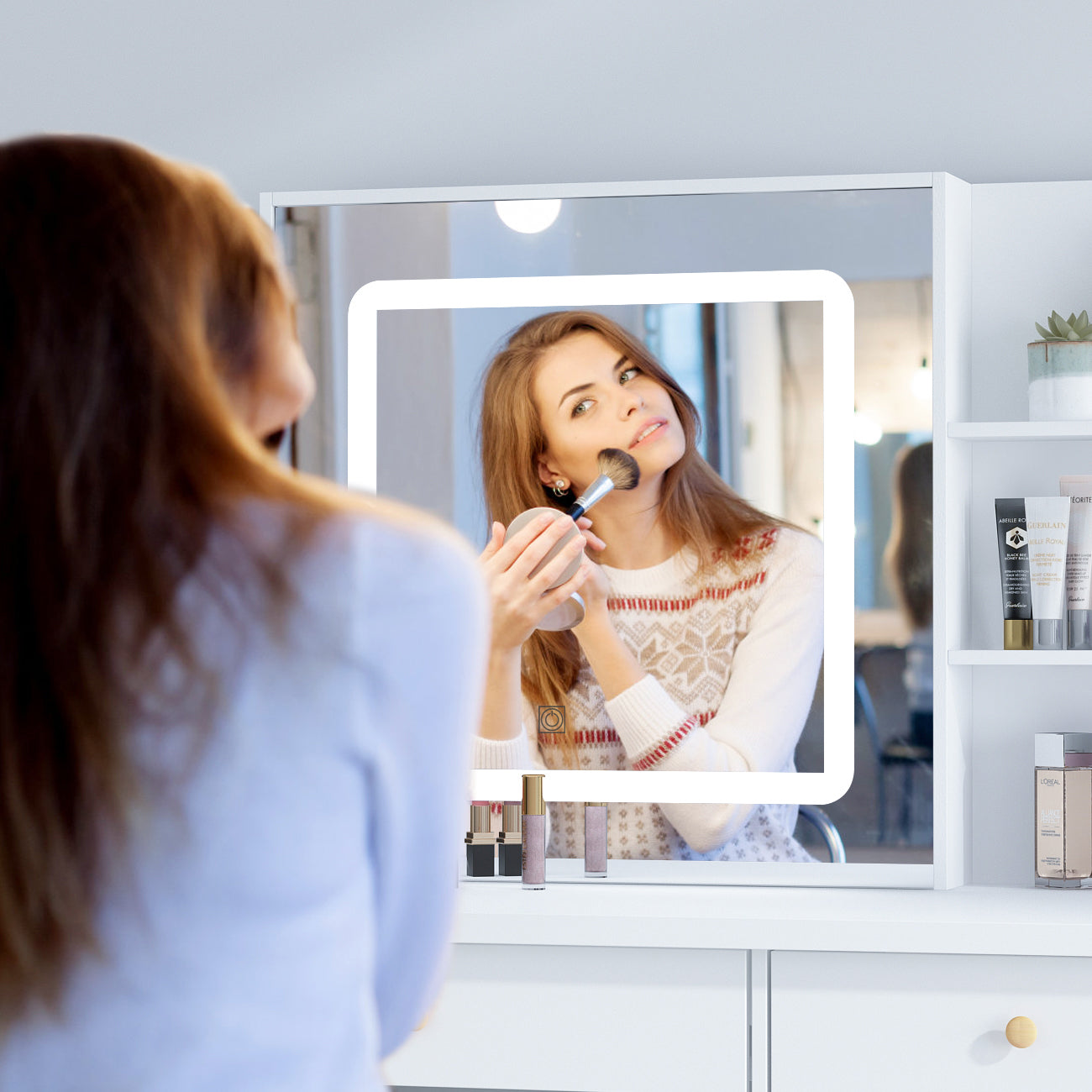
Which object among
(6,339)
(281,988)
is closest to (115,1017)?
(281,988)

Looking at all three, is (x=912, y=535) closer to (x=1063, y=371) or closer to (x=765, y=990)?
(x=1063, y=371)

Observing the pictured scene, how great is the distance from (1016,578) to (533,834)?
73 centimetres

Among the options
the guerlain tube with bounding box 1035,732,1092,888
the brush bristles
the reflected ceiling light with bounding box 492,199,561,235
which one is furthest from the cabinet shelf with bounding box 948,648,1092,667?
the reflected ceiling light with bounding box 492,199,561,235

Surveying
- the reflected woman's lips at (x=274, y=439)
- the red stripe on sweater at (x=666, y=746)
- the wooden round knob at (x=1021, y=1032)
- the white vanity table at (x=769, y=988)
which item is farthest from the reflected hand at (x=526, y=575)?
the reflected woman's lips at (x=274, y=439)

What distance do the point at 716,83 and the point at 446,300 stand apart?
52 cm

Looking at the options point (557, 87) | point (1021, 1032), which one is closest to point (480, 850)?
point (1021, 1032)

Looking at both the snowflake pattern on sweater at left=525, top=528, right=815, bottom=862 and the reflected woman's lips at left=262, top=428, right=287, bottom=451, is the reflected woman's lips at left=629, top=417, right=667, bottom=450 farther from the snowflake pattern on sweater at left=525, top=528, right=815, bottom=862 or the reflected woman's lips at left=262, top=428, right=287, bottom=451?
the reflected woman's lips at left=262, top=428, right=287, bottom=451

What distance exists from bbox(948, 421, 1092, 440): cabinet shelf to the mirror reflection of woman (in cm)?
25

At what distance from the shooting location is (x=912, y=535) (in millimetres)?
1810

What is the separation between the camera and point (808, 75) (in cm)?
195

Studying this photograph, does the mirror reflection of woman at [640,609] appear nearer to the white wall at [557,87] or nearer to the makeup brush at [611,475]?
the makeup brush at [611,475]

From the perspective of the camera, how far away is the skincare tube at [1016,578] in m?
1.76

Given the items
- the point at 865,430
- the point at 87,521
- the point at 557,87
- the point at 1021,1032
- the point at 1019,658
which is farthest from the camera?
the point at 557,87

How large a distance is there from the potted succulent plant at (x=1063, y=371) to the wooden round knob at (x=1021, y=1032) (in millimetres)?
762
